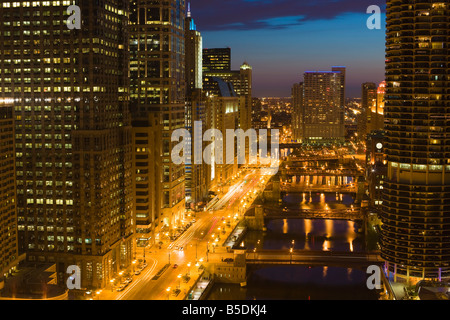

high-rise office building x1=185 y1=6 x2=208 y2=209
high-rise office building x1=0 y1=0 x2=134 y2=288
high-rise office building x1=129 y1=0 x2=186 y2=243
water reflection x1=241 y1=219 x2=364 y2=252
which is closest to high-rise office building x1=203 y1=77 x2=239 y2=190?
high-rise office building x1=185 y1=6 x2=208 y2=209

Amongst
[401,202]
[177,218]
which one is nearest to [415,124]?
[401,202]

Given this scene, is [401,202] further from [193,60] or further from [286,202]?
[193,60]

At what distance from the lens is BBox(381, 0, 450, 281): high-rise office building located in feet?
181

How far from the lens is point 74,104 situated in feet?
180

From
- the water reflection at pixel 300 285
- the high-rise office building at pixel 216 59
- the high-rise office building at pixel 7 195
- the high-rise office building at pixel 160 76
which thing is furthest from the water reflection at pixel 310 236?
the high-rise office building at pixel 216 59

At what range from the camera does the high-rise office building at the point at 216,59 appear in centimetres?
16525

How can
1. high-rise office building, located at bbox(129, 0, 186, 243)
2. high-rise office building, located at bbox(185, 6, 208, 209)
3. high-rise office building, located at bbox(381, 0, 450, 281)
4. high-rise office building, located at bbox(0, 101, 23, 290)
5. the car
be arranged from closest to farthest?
high-rise office building, located at bbox(0, 101, 23, 290) → the car → high-rise office building, located at bbox(381, 0, 450, 281) → high-rise office building, located at bbox(129, 0, 186, 243) → high-rise office building, located at bbox(185, 6, 208, 209)

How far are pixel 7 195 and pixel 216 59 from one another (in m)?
122

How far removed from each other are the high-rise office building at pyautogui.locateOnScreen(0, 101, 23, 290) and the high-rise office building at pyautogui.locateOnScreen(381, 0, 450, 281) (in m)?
36.4

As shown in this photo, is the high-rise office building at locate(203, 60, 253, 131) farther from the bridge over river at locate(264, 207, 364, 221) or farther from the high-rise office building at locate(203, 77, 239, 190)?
the bridge over river at locate(264, 207, 364, 221)

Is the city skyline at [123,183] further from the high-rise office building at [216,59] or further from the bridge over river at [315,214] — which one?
the high-rise office building at [216,59]

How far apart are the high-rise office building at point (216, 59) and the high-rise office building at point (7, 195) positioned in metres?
116

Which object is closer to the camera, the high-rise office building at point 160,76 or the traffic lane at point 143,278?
the traffic lane at point 143,278

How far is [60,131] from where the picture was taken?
55094 mm
